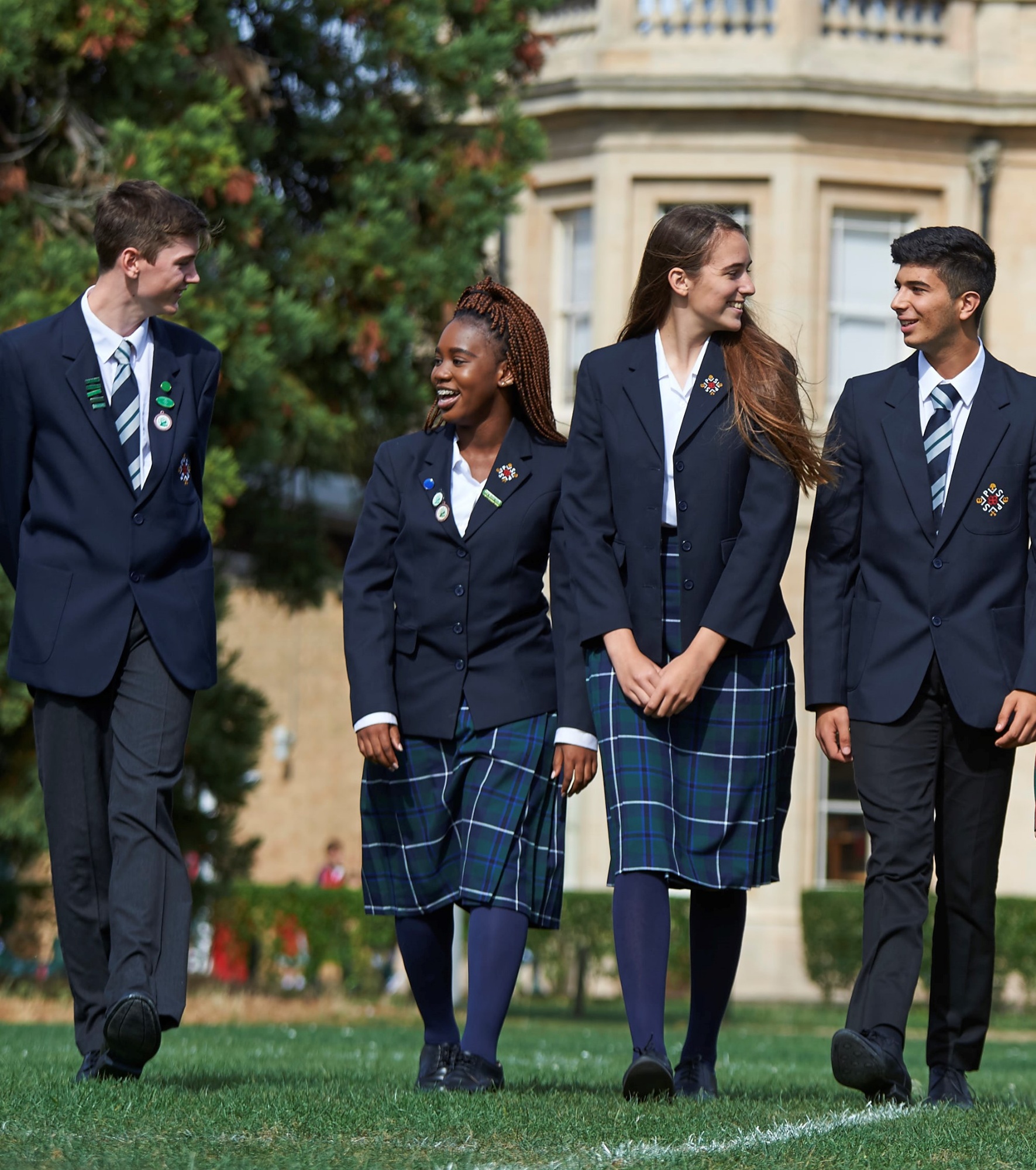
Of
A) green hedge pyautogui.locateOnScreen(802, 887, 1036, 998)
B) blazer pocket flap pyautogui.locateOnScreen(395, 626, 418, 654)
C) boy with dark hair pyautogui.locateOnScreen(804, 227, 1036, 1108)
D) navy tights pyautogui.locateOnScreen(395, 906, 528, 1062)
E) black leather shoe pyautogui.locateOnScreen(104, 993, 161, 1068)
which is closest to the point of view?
black leather shoe pyautogui.locateOnScreen(104, 993, 161, 1068)

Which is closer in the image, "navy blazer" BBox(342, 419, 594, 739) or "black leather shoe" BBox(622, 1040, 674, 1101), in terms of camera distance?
"black leather shoe" BBox(622, 1040, 674, 1101)

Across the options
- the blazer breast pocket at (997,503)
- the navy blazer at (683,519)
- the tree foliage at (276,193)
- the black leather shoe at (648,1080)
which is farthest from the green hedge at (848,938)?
the black leather shoe at (648,1080)

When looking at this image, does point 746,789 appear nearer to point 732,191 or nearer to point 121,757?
point 121,757

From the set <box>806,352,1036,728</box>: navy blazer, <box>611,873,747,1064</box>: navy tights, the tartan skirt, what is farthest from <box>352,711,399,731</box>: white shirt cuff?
<box>806,352,1036,728</box>: navy blazer

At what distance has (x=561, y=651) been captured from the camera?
5.92m

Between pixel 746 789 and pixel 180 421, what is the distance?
1.81m


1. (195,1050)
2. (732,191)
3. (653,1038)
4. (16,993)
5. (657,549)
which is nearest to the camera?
(653,1038)

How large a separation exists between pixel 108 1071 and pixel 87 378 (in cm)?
180

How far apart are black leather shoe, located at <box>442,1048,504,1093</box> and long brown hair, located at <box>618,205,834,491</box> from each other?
1787 millimetres

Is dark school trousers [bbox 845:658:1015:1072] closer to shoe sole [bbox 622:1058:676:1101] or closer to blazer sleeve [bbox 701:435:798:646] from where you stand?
blazer sleeve [bbox 701:435:798:646]

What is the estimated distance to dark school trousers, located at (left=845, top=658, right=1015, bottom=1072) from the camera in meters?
5.74

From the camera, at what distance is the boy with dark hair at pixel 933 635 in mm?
5781

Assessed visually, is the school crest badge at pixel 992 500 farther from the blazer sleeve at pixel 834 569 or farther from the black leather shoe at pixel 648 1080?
the black leather shoe at pixel 648 1080

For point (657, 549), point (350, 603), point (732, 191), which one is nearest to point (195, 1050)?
point (350, 603)
